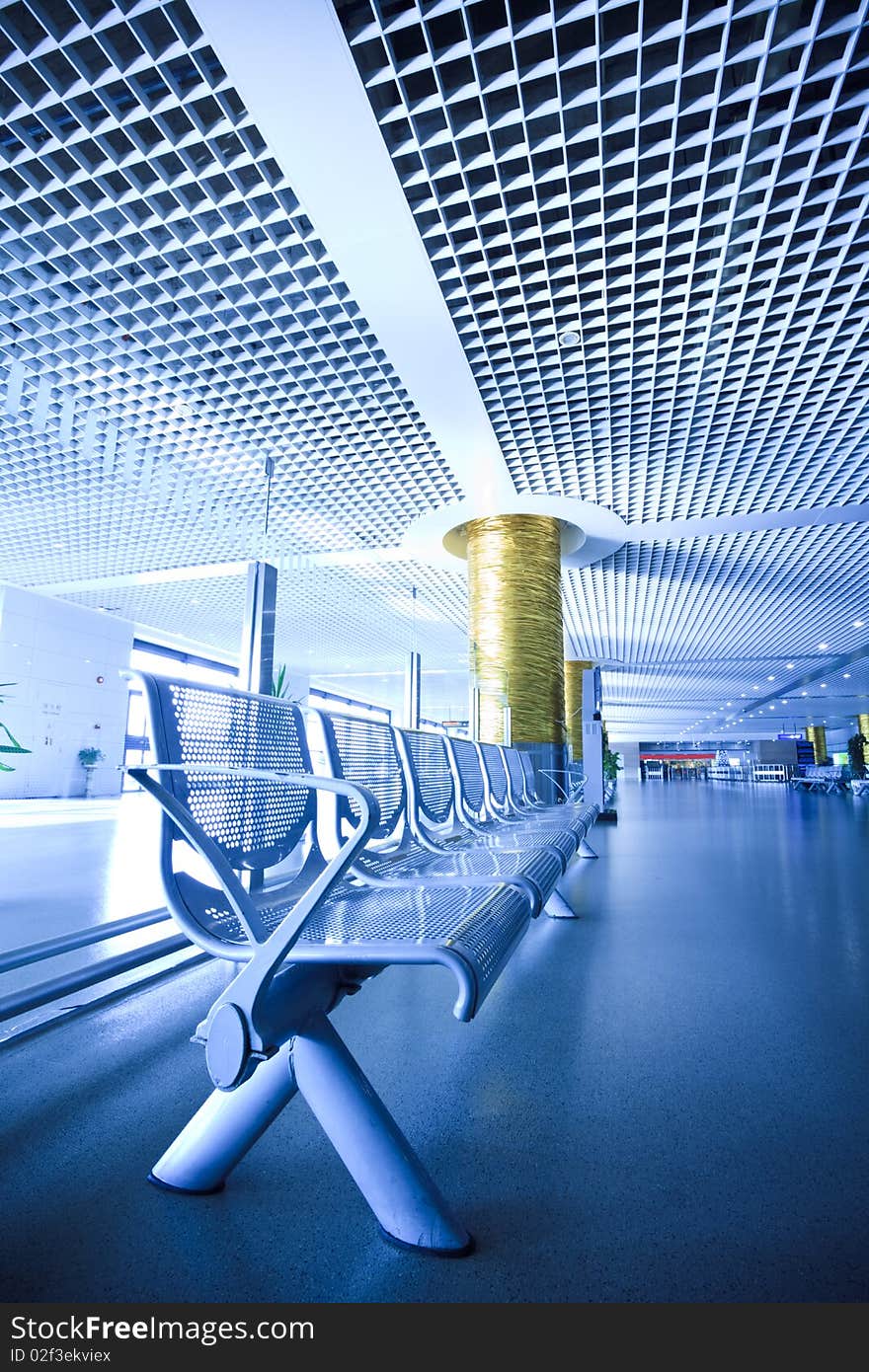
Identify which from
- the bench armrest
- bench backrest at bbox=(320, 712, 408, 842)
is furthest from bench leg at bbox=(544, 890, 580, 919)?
the bench armrest

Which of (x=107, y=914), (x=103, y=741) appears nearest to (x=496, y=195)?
(x=103, y=741)

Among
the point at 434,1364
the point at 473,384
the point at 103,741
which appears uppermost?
the point at 473,384

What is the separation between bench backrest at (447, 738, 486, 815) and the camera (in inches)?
136

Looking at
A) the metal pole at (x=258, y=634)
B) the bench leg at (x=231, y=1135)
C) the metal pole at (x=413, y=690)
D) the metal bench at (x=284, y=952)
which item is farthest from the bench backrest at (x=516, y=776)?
the bench leg at (x=231, y=1135)

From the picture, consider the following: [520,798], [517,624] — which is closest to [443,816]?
[520,798]

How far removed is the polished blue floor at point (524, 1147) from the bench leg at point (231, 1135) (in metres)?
0.04

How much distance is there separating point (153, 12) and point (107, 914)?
13.4 ft

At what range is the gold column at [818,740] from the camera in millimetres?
42634

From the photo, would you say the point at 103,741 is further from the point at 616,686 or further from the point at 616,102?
the point at 616,686

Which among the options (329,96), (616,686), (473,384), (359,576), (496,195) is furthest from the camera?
(616,686)

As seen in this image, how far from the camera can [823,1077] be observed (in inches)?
66.2

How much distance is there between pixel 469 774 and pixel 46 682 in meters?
2.65

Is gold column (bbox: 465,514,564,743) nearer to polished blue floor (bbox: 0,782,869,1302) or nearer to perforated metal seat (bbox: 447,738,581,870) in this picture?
perforated metal seat (bbox: 447,738,581,870)

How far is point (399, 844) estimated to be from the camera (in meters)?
2.58
